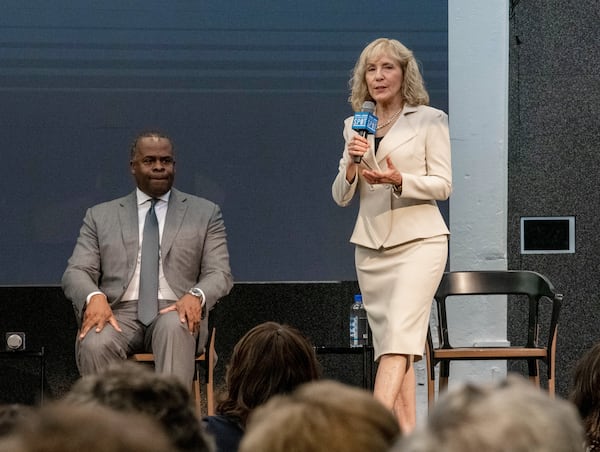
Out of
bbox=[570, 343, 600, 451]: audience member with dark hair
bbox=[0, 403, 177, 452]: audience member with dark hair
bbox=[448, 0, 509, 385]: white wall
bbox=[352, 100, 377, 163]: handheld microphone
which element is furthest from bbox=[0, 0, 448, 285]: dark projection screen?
bbox=[0, 403, 177, 452]: audience member with dark hair

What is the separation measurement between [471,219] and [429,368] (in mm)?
1179

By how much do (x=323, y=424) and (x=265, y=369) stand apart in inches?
56.9

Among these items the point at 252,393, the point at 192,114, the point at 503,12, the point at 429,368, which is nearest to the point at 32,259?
the point at 192,114

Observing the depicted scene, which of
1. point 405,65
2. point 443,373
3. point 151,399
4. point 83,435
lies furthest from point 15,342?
point 83,435

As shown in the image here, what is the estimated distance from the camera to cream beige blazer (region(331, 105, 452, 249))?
430 centimetres

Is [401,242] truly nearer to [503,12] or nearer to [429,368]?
[429,368]

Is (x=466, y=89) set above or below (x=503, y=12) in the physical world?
below

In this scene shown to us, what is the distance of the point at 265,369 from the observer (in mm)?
2602

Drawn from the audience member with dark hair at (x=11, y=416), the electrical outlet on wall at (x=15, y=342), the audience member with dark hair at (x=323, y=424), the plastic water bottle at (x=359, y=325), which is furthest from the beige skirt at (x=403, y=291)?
the audience member with dark hair at (x=323, y=424)

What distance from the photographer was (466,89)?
225 inches

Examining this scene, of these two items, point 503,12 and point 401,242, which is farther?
point 503,12

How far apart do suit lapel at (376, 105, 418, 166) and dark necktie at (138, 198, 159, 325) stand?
1.12 meters

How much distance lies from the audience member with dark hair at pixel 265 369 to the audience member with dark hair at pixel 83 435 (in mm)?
1590

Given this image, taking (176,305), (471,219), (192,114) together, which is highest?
(192,114)
